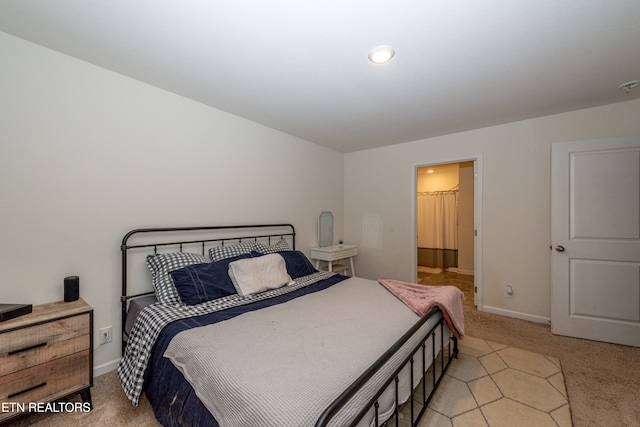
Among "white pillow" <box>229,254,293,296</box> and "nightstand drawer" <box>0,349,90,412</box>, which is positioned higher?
"white pillow" <box>229,254,293,296</box>

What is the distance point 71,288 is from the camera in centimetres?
176

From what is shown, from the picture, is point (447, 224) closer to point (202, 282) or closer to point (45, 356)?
point (202, 282)

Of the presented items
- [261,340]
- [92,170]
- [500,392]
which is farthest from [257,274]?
[500,392]

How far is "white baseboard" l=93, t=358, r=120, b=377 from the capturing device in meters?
1.99

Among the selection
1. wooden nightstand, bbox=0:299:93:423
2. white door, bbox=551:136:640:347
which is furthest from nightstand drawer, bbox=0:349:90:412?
white door, bbox=551:136:640:347

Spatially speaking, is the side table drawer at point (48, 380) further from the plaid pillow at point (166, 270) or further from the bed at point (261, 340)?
the plaid pillow at point (166, 270)

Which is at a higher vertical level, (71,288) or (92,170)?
(92,170)

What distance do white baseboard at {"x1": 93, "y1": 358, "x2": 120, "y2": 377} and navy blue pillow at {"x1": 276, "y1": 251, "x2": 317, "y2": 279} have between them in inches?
61.6

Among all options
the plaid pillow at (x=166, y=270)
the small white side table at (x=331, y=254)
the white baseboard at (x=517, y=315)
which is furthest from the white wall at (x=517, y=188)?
the plaid pillow at (x=166, y=270)

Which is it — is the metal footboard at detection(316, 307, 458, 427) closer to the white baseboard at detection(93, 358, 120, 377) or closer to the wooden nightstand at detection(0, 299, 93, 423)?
the wooden nightstand at detection(0, 299, 93, 423)

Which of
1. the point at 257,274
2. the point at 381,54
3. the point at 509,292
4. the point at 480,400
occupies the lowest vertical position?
the point at 480,400

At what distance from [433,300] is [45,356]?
244 centimetres

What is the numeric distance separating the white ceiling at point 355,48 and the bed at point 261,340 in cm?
137

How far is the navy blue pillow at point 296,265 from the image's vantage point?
267 cm
